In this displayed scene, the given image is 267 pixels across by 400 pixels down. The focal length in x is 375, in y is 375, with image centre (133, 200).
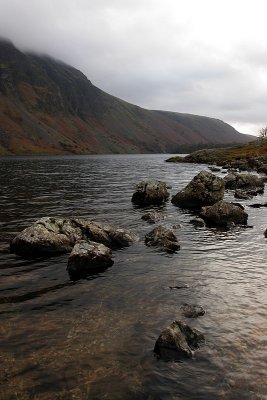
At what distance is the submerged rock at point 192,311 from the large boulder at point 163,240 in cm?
763

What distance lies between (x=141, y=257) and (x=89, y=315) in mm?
7358

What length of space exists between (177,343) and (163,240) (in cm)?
1188

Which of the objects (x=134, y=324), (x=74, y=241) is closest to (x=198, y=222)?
(x=74, y=241)

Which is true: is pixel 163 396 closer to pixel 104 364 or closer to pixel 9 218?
pixel 104 364

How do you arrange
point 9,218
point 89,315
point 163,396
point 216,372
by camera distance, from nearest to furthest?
point 163,396 → point 216,372 → point 89,315 → point 9,218

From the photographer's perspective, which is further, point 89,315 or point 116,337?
point 89,315

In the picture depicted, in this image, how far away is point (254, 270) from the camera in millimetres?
18719

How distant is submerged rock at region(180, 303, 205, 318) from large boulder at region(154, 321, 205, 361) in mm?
1900

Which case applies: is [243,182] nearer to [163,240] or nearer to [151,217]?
[151,217]

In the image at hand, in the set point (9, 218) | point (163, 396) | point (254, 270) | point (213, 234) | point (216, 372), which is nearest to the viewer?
point (163, 396)

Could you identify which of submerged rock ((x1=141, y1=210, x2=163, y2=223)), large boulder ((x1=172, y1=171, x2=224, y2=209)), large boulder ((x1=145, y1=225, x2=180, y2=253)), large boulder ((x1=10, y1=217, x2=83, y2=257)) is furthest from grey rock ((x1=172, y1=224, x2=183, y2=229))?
large boulder ((x1=172, y1=171, x2=224, y2=209))

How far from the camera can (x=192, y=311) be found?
14039mm

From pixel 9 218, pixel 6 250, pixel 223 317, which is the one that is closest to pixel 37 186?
pixel 9 218

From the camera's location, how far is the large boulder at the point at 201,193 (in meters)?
40.0
